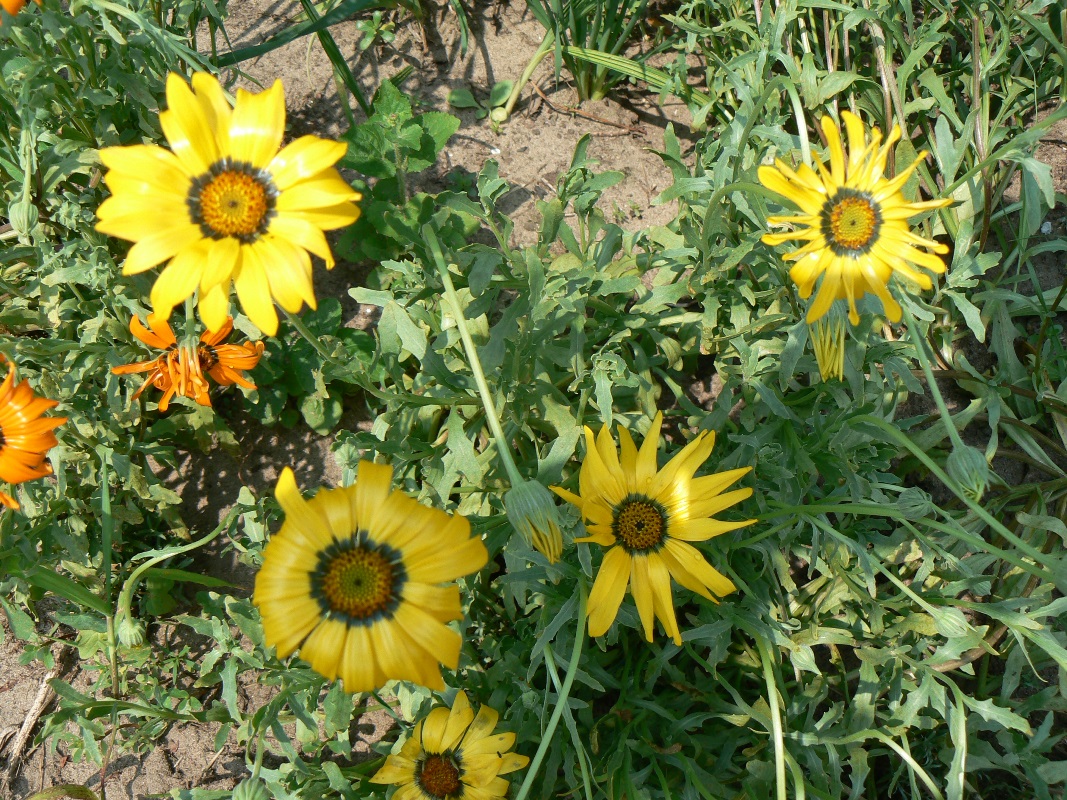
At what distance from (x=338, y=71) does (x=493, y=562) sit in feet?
5.79

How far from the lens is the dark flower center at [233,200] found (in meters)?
1.49

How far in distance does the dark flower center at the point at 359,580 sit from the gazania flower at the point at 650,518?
42 cm

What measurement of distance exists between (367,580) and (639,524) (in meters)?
0.62

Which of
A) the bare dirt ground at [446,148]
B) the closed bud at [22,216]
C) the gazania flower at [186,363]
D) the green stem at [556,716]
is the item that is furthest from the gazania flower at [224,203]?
the bare dirt ground at [446,148]

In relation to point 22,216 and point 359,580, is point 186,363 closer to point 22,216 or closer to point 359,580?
point 22,216

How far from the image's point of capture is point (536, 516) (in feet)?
5.32

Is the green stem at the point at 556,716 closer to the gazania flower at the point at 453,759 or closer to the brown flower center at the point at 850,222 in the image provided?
the gazania flower at the point at 453,759

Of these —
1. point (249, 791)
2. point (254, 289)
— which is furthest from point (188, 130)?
point (249, 791)

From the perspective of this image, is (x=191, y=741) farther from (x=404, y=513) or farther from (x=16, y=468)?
(x=404, y=513)

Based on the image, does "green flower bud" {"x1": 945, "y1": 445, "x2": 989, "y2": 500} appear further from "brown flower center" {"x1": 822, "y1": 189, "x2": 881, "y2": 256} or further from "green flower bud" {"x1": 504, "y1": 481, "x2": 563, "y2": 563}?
"green flower bud" {"x1": 504, "y1": 481, "x2": 563, "y2": 563}

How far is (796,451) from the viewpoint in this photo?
2170mm

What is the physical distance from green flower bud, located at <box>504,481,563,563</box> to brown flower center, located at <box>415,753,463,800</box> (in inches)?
28.7

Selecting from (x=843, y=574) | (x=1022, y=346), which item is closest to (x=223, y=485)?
(x=843, y=574)

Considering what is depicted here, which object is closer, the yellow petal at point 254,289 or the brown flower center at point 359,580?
the yellow petal at point 254,289
